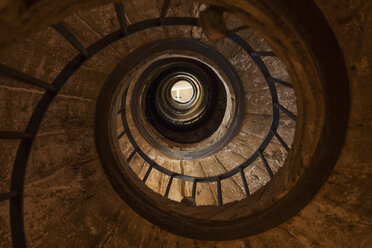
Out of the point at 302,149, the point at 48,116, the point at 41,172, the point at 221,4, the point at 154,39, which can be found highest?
the point at 154,39

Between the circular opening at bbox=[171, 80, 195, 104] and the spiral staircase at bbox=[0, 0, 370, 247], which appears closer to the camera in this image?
the spiral staircase at bbox=[0, 0, 370, 247]

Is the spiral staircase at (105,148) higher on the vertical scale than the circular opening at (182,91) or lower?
lower

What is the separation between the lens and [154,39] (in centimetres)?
348

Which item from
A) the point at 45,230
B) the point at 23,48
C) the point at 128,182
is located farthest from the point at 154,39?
the point at 45,230

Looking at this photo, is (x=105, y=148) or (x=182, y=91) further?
(x=182, y=91)

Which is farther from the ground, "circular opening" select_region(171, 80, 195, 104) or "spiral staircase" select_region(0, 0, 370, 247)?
"circular opening" select_region(171, 80, 195, 104)

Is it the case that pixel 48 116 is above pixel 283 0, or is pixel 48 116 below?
below

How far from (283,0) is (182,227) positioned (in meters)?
2.70

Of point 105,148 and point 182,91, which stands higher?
point 182,91

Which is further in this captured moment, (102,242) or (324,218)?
(102,242)

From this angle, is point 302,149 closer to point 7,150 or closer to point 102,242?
point 102,242

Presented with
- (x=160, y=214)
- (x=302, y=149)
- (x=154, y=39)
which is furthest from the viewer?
(x=154, y=39)

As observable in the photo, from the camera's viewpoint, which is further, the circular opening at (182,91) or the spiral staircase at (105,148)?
the circular opening at (182,91)

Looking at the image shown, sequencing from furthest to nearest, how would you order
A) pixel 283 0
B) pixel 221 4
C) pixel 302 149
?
pixel 302 149, pixel 221 4, pixel 283 0
